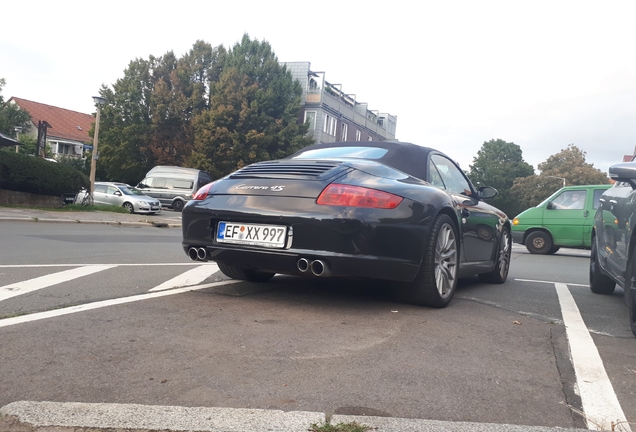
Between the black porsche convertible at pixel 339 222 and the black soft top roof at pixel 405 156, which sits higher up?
the black soft top roof at pixel 405 156

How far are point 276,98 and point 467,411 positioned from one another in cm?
4584

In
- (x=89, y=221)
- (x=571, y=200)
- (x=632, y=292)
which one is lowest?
(x=89, y=221)

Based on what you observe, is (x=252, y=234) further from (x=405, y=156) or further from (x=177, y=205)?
(x=177, y=205)

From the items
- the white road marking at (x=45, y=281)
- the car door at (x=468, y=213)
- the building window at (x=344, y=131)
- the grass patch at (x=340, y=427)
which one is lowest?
the white road marking at (x=45, y=281)

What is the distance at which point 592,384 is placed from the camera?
3.09 metres

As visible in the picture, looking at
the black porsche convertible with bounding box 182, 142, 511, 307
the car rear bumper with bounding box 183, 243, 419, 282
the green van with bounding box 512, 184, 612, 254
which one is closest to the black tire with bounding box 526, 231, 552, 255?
the green van with bounding box 512, 184, 612, 254

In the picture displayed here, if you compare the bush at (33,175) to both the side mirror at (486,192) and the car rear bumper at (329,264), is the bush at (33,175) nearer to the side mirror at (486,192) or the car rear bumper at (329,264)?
the side mirror at (486,192)

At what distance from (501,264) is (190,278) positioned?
3.44 metres

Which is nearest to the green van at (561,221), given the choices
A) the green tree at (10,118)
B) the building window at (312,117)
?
the building window at (312,117)

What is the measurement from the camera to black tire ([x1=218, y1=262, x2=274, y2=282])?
18.9 feet

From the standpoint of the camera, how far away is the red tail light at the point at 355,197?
4.50m

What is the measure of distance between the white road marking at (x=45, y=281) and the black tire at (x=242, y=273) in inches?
55.0

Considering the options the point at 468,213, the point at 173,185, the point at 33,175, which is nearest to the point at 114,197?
the point at 173,185

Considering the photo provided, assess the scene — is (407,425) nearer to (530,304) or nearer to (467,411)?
(467,411)
